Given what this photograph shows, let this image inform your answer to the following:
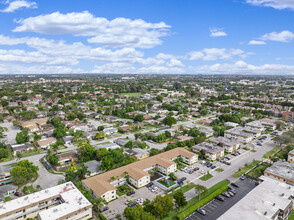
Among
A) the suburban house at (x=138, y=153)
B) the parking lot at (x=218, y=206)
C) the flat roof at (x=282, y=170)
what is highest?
the flat roof at (x=282, y=170)

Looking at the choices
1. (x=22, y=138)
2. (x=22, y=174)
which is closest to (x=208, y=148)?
(x=22, y=174)

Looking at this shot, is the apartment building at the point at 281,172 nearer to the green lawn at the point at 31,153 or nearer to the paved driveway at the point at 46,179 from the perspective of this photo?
the paved driveway at the point at 46,179

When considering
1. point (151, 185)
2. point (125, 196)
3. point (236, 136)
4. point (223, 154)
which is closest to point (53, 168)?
point (125, 196)

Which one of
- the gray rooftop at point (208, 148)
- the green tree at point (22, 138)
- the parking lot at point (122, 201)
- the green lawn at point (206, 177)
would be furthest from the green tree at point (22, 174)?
the gray rooftop at point (208, 148)

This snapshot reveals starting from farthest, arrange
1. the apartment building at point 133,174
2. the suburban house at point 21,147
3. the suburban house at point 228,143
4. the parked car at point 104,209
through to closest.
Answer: the suburban house at point 228,143 → the suburban house at point 21,147 → the apartment building at point 133,174 → the parked car at point 104,209

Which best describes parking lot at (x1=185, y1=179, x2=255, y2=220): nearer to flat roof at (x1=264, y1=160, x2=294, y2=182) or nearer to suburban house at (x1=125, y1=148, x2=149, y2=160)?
flat roof at (x1=264, y1=160, x2=294, y2=182)

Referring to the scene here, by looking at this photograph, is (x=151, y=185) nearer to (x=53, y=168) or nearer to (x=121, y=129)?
(x=53, y=168)

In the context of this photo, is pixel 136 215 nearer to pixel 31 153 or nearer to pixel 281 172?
pixel 281 172

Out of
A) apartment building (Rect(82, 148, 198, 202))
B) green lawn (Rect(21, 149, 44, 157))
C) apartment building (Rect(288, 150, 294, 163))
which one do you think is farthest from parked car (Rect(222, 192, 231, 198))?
green lawn (Rect(21, 149, 44, 157))
